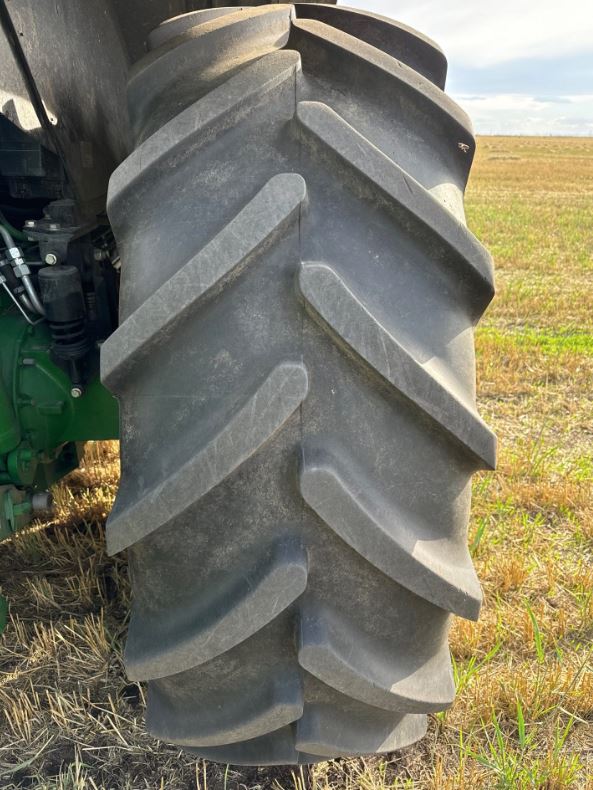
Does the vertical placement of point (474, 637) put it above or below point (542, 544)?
above

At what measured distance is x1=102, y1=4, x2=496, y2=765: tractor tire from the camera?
89 centimetres

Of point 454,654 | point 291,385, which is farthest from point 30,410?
point 454,654

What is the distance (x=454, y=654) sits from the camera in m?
1.65

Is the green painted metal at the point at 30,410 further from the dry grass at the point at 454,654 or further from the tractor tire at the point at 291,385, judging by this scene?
the tractor tire at the point at 291,385

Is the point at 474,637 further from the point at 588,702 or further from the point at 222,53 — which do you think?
the point at 222,53

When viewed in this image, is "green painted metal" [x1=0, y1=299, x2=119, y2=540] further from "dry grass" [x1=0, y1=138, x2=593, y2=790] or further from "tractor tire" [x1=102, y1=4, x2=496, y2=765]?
"tractor tire" [x1=102, y1=4, x2=496, y2=765]

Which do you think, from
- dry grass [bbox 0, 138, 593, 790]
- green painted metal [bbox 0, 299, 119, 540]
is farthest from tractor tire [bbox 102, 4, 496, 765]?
green painted metal [bbox 0, 299, 119, 540]

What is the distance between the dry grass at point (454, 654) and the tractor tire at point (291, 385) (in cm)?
38

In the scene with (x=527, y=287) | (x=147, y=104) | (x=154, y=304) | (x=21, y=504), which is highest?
(x=147, y=104)

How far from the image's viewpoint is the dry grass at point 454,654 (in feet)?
4.37

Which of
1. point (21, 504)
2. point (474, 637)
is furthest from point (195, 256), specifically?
point (474, 637)

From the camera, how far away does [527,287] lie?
563 cm

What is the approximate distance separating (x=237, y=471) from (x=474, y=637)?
3.28 feet

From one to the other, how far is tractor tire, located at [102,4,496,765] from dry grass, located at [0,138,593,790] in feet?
1.25
